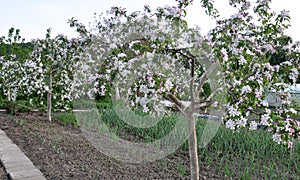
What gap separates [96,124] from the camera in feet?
18.0

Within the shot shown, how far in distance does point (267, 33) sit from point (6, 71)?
717 centimetres

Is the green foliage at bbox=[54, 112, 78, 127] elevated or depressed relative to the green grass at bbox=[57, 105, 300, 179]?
elevated

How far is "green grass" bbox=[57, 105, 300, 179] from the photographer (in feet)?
10.2

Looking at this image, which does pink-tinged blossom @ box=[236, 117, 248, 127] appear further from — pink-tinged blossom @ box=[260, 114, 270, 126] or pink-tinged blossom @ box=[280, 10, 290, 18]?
pink-tinged blossom @ box=[280, 10, 290, 18]

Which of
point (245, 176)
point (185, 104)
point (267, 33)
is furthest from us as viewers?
point (245, 176)

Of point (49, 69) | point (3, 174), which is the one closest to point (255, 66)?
point (3, 174)

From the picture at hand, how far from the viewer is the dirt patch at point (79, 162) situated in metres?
2.90

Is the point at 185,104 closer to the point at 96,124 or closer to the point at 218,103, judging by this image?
the point at 218,103

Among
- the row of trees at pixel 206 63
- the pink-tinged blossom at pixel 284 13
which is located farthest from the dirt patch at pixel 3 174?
the pink-tinged blossom at pixel 284 13

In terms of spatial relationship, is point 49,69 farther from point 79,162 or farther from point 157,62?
point 157,62

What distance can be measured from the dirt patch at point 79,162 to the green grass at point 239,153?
18 centimetres

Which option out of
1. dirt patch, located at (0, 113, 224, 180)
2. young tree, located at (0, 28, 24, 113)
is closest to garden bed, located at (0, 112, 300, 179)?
dirt patch, located at (0, 113, 224, 180)

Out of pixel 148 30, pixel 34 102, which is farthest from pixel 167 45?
pixel 34 102

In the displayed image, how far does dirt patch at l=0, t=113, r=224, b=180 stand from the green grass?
176 millimetres
